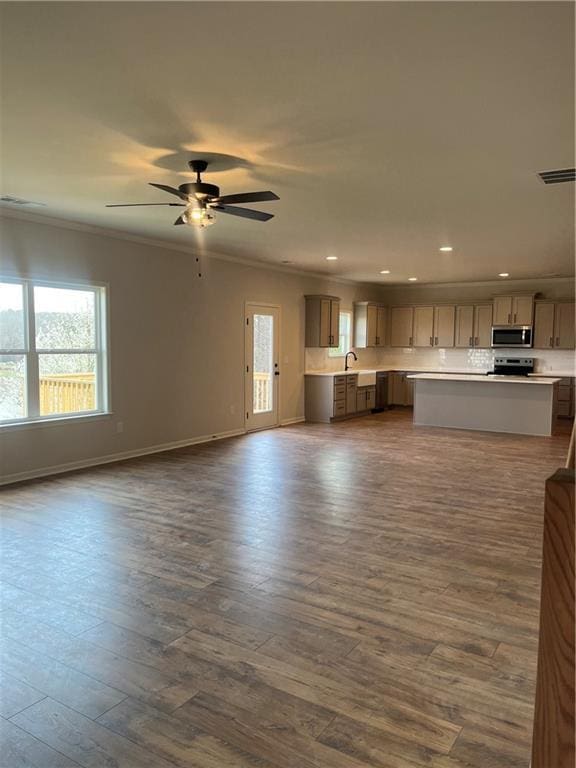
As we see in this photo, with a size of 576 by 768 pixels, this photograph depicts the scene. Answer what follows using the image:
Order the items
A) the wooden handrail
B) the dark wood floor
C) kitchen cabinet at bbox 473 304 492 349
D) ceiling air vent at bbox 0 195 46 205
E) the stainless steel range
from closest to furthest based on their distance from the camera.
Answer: the wooden handrail
the dark wood floor
ceiling air vent at bbox 0 195 46 205
the stainless steel range
kitchen cabinet at bbox 473 304 492 349

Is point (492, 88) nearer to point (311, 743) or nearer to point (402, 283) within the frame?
point (311, 743)

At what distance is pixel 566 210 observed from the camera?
502 cm

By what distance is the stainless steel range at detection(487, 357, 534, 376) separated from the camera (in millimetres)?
10836

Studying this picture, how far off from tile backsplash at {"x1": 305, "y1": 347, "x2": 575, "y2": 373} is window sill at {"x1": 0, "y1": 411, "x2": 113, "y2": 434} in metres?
4.65

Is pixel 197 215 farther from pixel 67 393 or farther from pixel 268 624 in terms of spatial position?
pixel 67 393

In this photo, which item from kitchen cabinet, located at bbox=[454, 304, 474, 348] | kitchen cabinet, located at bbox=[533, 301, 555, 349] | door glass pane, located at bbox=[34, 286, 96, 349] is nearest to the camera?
door glass pane, located at bbox=[34, 286, 96, 349]

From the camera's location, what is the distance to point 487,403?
8875mm

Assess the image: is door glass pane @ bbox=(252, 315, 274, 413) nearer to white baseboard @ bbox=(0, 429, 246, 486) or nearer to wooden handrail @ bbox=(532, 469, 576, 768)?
white baseboard @ bbox=(0, 429, 246, 486)

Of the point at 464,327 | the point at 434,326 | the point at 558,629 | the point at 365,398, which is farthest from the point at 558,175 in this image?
the point at 434,326

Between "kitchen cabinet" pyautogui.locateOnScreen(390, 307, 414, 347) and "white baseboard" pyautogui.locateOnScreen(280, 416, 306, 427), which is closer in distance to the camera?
"white baseboard" pyautogui.locateOnScreen(280, 416, 306, 427)

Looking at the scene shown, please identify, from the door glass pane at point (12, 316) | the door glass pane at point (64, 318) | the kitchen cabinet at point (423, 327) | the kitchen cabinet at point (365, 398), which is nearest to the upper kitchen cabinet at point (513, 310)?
the kitchen cabinet at point (423, 327)

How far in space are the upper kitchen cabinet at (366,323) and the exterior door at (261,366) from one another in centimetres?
276

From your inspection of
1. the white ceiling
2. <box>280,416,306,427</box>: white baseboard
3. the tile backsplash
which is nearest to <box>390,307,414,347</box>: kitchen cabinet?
the tile backsplash

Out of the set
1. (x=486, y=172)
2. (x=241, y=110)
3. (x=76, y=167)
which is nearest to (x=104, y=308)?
(x=76, y=167)
